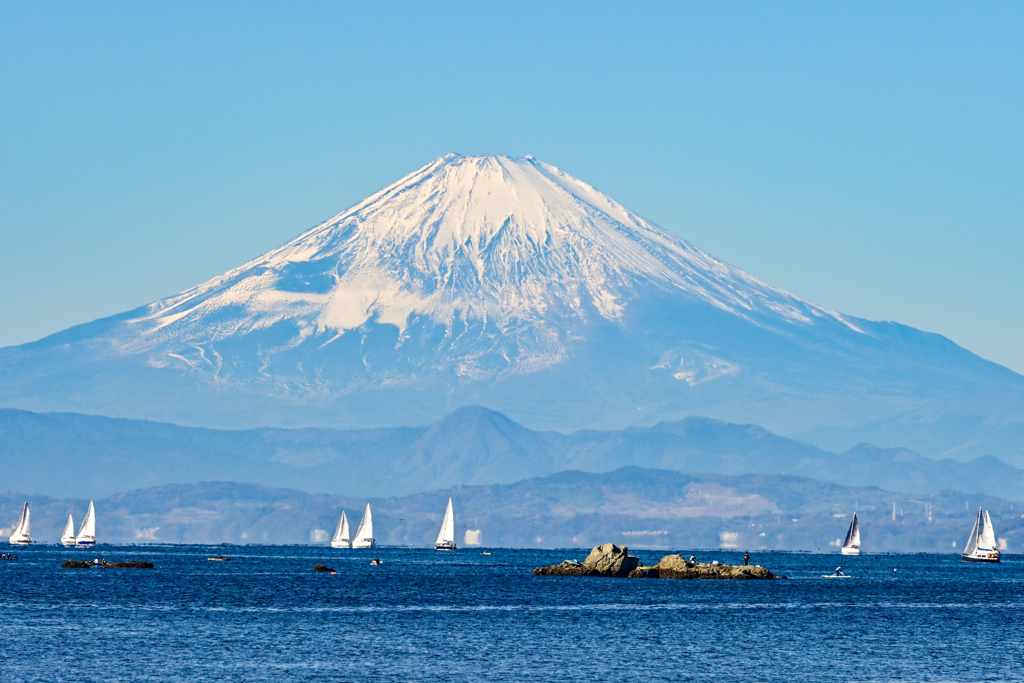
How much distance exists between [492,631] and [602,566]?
78175 millimetres

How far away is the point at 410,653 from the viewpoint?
95625mm

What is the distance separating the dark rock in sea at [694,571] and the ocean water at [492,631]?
14.5 m

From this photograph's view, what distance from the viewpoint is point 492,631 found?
364 ft

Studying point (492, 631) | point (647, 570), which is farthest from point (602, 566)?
point (492, 631)

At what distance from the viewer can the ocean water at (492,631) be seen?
87625 millimetres

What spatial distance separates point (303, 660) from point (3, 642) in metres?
18.3

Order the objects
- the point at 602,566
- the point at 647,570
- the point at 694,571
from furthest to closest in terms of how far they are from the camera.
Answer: the point at 602,566, the point at 694,571, the point at 647,570

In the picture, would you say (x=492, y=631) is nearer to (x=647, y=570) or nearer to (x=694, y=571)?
(x=647, y=570)

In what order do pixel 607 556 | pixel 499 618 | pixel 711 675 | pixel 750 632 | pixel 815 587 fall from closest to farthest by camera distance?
pixel 711 675 → pixel 750 632 → pixel 499 618 → pixel 815 587 → pixel 607 556

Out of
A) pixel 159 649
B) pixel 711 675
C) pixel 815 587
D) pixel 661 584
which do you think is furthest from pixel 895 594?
pixel 159 649

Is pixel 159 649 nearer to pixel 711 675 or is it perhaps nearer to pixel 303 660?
pixel 303 660

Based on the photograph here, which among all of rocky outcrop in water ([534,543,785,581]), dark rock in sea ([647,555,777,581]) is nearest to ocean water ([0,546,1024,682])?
dark rock in sea ([647,555,777,581])

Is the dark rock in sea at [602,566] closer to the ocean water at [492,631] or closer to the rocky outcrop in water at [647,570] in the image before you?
the rocky outcrop in water at [647,570]

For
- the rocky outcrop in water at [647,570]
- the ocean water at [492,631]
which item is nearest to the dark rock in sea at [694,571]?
the rocky outcrop in water at [647,570]
